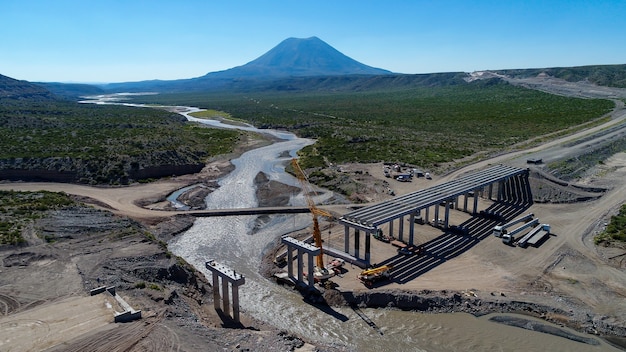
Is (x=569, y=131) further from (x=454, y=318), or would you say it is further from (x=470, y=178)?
(x=454, y=318)

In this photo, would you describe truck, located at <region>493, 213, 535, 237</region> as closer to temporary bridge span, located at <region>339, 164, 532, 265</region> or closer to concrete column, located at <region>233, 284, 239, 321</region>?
temporary bridge span, located at <region>339, 164, 532, 265</region>

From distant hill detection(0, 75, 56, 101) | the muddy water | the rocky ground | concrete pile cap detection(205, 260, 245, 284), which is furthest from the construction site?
distant hill detection(0, 75, 56, 101)

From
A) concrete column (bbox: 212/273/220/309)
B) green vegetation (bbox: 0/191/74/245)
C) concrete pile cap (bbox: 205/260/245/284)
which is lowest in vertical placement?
concrete column (bbox: 212/273/220/309)

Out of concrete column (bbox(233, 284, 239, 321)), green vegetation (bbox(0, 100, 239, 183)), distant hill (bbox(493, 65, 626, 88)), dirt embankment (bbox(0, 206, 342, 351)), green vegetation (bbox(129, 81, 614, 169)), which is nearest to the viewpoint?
dirt embankment (bbox(0, 206, 342, 351))

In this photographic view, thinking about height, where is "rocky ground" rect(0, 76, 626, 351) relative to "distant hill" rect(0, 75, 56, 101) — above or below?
below

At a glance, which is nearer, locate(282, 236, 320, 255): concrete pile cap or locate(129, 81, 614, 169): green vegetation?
locate(282, 236, 320, 255): concrete pile cap

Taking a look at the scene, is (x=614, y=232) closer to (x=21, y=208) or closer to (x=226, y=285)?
(x=226, y=285)

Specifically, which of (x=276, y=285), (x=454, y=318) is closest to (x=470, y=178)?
(x=454, y=318)

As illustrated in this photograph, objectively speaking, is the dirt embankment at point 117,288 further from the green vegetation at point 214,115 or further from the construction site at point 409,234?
the green vegetation at point 214,115
